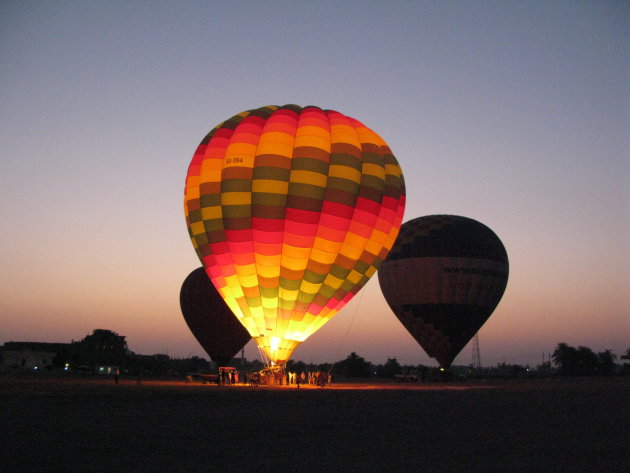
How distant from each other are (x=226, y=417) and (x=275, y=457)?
15.2ft

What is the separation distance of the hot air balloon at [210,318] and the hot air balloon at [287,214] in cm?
1711

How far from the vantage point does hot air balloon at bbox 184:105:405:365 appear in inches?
858

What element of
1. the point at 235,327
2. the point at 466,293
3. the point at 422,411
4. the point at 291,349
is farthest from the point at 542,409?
the point at 235,327

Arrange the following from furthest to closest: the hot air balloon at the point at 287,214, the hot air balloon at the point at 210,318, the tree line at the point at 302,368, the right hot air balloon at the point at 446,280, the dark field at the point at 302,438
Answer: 1. the tree line at the point at 302,368
2. the hot air balloon at the point at 210,318
3. the right hot air balloon at the point at 446,280
4. the hot air balloon at the point at 287,214
5. the dark field at the point at 302,438

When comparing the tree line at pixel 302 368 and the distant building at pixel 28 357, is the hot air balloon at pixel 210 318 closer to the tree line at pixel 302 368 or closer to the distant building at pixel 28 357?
the tree line at pixel 302 368

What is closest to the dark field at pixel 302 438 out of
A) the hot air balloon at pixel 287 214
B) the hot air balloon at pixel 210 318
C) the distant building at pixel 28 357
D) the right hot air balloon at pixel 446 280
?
the hot air balloon at pixel 287 214

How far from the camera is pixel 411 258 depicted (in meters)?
35.0

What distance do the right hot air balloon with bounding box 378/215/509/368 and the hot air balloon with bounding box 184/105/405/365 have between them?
37.9 feet

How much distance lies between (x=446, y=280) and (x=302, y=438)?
25.7 metres

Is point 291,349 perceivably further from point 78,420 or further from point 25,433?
point 25,433

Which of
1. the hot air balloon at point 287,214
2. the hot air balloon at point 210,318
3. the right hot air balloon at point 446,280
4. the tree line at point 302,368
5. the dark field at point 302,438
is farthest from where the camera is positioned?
the tree line at point 302,368

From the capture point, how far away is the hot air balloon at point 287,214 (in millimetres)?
21797

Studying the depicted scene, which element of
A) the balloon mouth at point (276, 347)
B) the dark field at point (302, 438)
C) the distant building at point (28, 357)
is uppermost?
the distant building at point (28, 357)

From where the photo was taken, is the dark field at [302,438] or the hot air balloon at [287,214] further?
the hot air balloon at [287,214]
